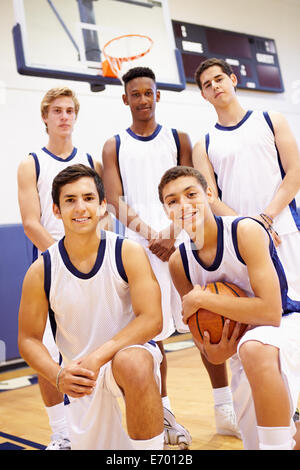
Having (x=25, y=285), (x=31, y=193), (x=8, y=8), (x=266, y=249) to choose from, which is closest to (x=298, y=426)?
(x=266, y=249)

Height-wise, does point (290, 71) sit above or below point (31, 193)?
above

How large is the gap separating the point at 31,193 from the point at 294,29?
7108 millimetres

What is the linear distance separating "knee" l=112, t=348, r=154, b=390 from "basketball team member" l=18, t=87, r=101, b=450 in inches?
38.2

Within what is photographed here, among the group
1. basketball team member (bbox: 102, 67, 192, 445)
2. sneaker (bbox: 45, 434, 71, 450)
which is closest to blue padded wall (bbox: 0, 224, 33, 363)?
basketball team member (bbox: 102, 67, 192, 445)

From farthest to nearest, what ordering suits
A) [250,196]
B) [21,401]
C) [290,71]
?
[290,71] < [21,401] < [250,196]

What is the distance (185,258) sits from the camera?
2.24m

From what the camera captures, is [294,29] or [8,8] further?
[294,29]

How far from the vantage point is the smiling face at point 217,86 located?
284 cm

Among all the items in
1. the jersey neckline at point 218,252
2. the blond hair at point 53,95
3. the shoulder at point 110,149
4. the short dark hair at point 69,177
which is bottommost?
the jersey neckline at point 218,252

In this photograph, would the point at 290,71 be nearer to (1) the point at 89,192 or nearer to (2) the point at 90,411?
(1) the point at 89,192

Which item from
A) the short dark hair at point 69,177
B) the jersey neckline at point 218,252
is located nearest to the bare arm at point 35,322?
the short dark hair at point 69,177

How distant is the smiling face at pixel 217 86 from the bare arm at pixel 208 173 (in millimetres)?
236

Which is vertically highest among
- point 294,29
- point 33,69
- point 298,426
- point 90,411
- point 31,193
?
point 294,29

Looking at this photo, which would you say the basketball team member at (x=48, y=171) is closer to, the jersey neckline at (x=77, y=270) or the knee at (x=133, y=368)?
the jersey neckline at (x=77, y=270)
